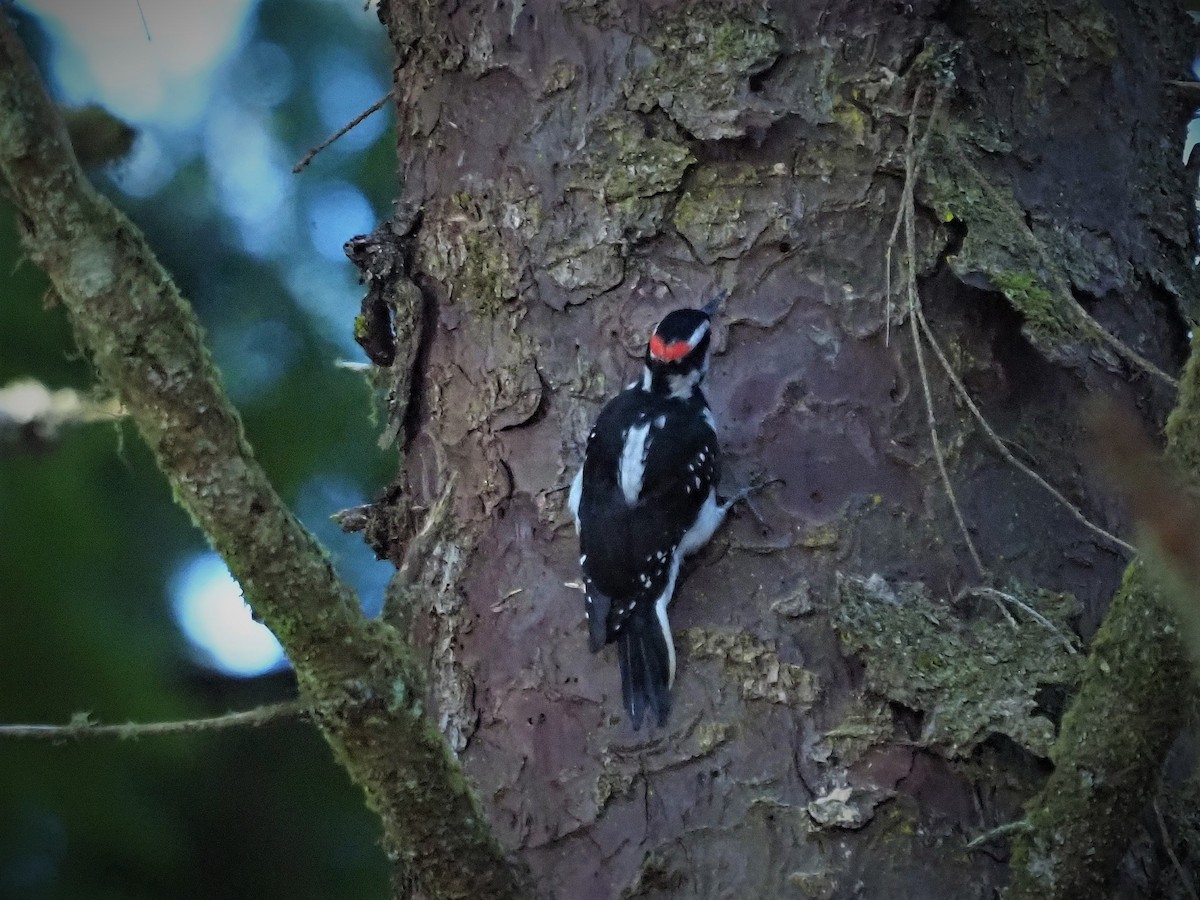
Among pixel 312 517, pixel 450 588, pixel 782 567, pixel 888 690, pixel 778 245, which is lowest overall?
pixel 888 690

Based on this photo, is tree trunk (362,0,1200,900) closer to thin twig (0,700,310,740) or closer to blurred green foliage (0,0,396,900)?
thin twig (0,700,310,740)

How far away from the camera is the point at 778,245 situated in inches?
87.4

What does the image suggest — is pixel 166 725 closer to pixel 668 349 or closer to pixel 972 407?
pixel 668 349

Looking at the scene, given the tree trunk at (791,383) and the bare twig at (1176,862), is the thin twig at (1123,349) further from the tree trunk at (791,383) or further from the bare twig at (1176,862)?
the bare twig at (1176,862)

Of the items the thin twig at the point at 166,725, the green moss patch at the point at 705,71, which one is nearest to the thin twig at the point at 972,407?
the green moss patch at the point at 705,71

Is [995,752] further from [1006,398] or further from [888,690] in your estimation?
[1006,398]

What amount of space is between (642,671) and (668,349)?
0.56 metres

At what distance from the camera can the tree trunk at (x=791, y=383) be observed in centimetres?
192

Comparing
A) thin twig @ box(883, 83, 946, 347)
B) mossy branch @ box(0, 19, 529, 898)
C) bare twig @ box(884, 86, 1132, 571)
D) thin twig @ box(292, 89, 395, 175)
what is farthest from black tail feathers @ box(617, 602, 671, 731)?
thin twig @ box(292, 89, 395, 175)

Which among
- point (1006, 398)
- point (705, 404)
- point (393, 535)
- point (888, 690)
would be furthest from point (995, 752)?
point (393, 535)

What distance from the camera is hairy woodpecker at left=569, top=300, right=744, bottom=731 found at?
2035 millimetres

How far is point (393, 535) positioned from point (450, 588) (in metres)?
0.27

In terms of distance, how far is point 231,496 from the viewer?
55.2 inches

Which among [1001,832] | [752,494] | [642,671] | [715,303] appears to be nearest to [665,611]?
[642,671]
